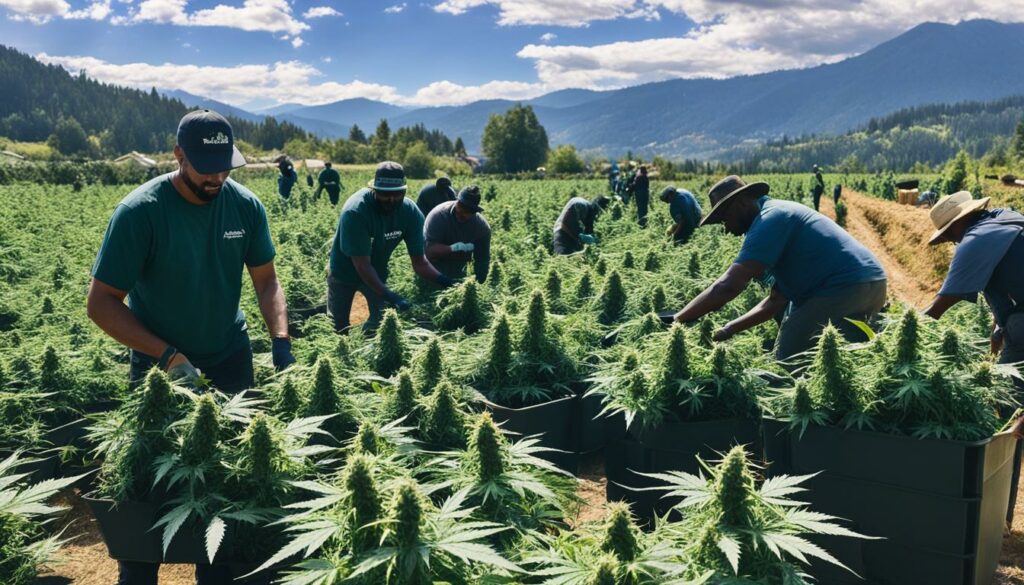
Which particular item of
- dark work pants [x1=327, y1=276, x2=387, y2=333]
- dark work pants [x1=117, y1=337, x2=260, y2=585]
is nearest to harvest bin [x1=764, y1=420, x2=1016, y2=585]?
dark work pants [x1=117, y1=337, x2=260, y2=585]

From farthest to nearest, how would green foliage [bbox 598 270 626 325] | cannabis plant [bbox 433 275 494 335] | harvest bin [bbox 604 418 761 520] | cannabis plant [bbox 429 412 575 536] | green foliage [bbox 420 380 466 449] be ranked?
1. green foliage [bbox 598 270 626 325]
2. cannabis plant [bbox 433 275 494 335]
3. harvest bin [bbox 604 418 761 520]
4. green foliage [bbox 420 380 466 449]
5. cannabis plant [bbox 429 412 575 536]

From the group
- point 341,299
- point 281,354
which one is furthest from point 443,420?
point 341,299

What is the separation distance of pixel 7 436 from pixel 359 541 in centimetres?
327

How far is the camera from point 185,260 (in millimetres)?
3715

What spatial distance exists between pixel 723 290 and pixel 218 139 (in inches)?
126

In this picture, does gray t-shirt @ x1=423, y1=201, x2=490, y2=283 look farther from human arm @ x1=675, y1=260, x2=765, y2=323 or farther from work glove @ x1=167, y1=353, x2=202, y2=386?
work glove @ x1=167, y1=353, x2=202, y2=386

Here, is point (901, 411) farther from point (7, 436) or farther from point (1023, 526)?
point (7, 436)

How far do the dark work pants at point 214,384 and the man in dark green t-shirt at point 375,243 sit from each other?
1.78 meters

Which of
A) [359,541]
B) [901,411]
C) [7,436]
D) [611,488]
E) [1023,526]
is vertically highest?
[359,541]

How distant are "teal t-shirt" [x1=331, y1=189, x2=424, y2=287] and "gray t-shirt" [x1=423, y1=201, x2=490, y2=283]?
885mm

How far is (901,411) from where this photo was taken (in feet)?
11.0

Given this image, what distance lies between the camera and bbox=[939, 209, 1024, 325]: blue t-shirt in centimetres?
441

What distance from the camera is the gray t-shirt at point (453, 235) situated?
7.60 m

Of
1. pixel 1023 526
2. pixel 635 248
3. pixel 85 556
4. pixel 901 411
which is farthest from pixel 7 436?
pixel 635 248
